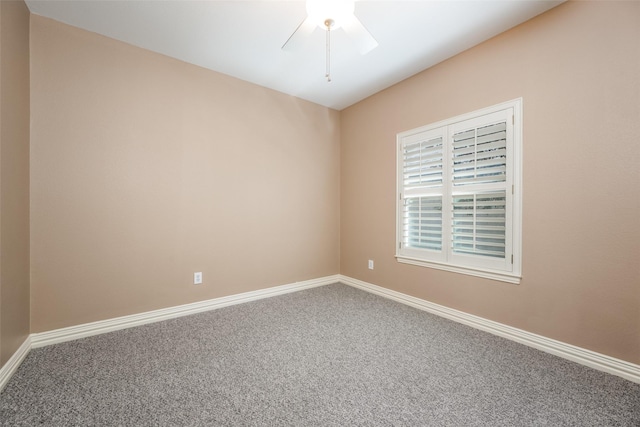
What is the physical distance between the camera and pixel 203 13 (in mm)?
2004

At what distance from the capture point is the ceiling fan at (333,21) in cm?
152

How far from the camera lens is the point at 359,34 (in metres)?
1.71

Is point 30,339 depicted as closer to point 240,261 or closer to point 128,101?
point 240,261

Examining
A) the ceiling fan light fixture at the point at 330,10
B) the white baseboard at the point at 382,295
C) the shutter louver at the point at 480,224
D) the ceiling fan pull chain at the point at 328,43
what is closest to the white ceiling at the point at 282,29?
the ceiling fan pull chain at the point at 328,43

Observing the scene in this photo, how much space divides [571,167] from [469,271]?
1.09 m

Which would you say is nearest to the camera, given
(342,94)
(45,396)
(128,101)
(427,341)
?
(45,396)

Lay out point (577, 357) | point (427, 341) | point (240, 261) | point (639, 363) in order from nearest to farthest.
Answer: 1. point (639, 363)
2. point (577, 357)
3. point (427, 341)
4. point (240, 261)

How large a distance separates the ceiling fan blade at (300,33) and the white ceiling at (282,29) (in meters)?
Answer: 0.34

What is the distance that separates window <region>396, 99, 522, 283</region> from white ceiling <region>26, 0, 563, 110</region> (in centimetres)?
65

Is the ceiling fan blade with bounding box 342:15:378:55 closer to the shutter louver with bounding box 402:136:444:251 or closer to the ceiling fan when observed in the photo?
the ceiling fan

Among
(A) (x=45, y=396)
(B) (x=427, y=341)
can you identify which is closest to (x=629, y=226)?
(B) (x=427, y=341)

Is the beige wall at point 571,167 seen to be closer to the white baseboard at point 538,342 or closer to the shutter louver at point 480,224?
the white baseboard at point 538,342

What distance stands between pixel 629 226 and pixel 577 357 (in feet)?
3.05

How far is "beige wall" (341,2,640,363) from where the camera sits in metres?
1.65
